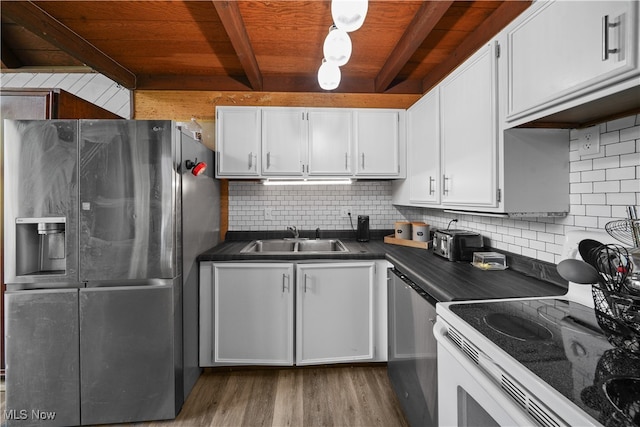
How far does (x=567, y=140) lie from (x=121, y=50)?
3.15 m

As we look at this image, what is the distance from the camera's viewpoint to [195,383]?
80.2 inches

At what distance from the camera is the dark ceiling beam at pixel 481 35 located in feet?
5.46


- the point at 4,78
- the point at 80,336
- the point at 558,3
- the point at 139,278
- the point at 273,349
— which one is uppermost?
the point at 4,78

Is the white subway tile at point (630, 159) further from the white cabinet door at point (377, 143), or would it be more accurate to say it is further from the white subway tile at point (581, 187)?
the white cabinet door at point (377, 143)

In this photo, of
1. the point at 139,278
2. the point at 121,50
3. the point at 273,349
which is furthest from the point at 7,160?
the point at 273,349

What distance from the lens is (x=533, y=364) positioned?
706 millimetres

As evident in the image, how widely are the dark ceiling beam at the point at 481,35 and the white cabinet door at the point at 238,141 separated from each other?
1677mm

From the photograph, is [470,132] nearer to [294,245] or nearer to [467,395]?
[467,395]

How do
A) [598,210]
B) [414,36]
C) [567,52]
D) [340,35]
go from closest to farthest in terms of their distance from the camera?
[567,52] → [598,210] → [340,35] → [414,36]

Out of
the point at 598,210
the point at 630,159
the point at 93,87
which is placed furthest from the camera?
the point at 93,87

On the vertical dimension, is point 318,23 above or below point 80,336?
above

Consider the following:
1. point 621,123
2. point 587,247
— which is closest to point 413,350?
point 587,247

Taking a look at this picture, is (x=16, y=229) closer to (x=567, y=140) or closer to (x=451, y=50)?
(x=567, y=140)

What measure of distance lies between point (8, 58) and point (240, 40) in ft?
7.48
